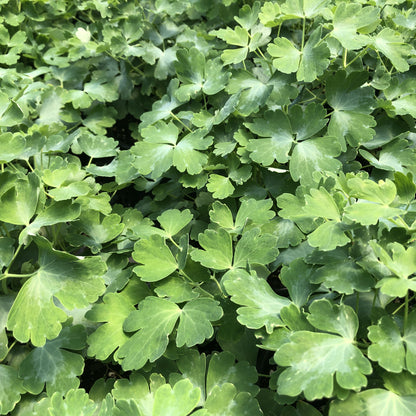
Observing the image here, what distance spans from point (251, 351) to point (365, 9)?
111 centimetres

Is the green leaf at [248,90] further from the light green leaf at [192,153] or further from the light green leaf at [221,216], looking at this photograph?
the light green leaf at [221,216]

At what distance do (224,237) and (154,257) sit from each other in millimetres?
195

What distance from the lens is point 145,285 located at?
3.84ft

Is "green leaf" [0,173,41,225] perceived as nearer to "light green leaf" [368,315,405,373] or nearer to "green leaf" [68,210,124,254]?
"green leaf" [68,210,124,254]

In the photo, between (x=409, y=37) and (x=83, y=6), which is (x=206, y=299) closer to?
(x=409, y=37)

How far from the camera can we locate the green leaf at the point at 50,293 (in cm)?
97

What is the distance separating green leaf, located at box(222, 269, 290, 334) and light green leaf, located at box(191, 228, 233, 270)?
69 mm

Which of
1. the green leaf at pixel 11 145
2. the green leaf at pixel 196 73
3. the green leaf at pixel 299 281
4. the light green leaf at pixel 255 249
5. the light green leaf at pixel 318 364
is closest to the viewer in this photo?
the light green leaf at pixel 318 364

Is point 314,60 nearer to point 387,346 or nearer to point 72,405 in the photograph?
point 387,346

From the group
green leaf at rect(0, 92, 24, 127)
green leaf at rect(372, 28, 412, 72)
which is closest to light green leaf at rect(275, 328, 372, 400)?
green leaf at rect(372, 28, 412, 72)

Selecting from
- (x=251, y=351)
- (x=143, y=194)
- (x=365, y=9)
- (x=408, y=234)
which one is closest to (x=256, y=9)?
(x=365, y=9)

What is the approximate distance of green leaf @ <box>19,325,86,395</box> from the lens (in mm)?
1034

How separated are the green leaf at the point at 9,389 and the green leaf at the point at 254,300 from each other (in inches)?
22.8

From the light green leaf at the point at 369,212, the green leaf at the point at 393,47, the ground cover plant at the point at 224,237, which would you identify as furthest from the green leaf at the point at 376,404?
the green leaf at the point at 393,47
